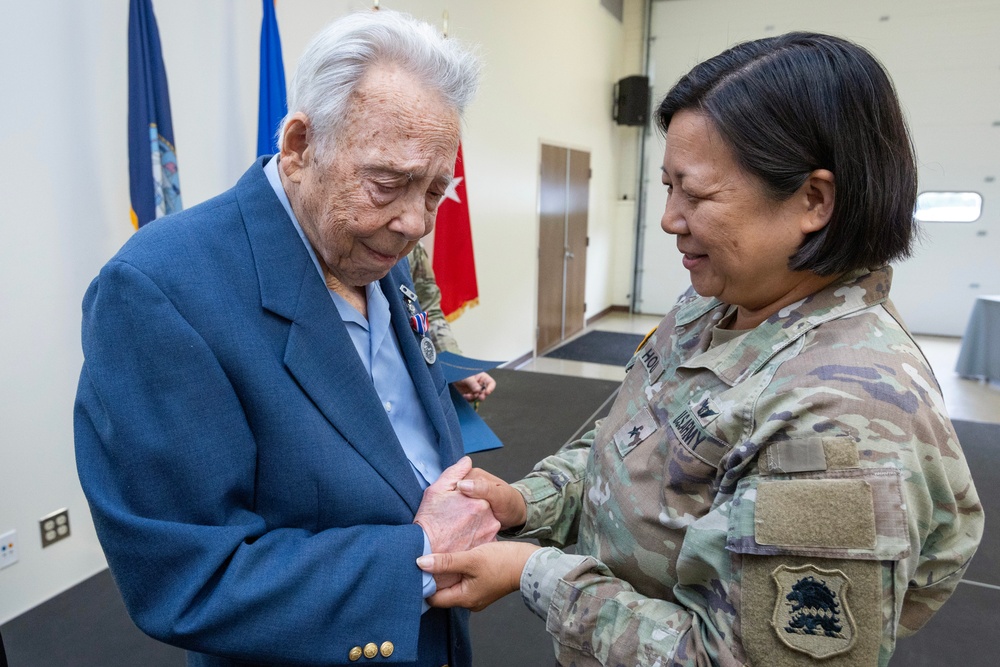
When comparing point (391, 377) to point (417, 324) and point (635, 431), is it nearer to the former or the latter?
point (417, 324)

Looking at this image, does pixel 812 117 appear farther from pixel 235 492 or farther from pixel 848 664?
pixel 235 492

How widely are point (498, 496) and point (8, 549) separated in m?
2.05

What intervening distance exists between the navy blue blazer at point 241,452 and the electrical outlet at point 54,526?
1916 mm

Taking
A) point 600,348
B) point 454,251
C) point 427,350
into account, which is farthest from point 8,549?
point 600,348

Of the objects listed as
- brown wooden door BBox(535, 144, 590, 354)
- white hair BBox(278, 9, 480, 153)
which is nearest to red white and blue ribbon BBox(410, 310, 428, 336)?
white hair BBox(278, 9, 480, 153)

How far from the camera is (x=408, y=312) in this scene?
3.84 feet

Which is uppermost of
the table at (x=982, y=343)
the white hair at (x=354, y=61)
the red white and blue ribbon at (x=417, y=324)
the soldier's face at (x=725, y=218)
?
the white hair at (x=354, y=61)

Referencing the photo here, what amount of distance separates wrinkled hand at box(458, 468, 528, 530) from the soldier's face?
48cm

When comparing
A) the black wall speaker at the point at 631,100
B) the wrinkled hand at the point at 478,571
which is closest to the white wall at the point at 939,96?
the black wall speaker at the point at 631,100

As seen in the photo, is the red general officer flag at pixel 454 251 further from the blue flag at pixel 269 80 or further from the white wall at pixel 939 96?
the white wall at pixel 939 96

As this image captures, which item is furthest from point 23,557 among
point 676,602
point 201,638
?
point 676,602

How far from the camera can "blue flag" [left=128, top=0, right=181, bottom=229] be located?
2283 mm

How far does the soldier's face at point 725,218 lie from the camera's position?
2.66ft

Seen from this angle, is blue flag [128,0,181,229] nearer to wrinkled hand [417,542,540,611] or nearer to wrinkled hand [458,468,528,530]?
wrinkled hand [458,468,528,530]
